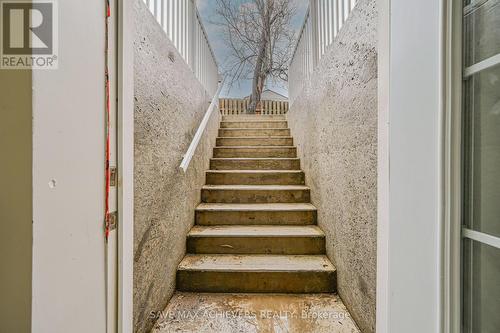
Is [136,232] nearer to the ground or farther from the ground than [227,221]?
farther from the ground

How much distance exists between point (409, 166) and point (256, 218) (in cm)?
155

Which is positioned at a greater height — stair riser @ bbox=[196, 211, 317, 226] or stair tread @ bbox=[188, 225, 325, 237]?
stair riser @ bbox=[196, 211, 317, 226]

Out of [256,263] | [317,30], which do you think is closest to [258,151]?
[317,30]

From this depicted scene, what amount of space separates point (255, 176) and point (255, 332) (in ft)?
5.32

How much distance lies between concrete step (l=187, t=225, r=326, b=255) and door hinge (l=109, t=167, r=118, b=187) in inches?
48.5

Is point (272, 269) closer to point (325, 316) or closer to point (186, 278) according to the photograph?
point (325, 316)

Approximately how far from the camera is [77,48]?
583mm

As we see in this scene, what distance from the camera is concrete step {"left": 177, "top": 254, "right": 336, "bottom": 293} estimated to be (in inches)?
62.1

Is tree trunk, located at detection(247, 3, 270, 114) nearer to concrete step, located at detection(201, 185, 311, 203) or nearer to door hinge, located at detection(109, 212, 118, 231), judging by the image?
concrete step, located at detection(201, 185, 311, 203)

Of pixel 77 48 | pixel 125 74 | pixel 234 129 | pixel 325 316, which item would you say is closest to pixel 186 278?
pixel 325 316

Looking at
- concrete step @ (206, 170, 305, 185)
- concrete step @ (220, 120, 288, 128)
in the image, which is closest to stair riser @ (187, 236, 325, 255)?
concrete step @ (206, 170, 305, 185)

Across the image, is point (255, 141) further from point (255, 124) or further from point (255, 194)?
point (255, 194)

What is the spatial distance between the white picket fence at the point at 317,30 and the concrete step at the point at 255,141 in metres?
0.84

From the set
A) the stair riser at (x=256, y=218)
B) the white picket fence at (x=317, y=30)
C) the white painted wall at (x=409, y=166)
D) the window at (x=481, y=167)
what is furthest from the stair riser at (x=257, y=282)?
the white picket fence at (x=317, y=30)
